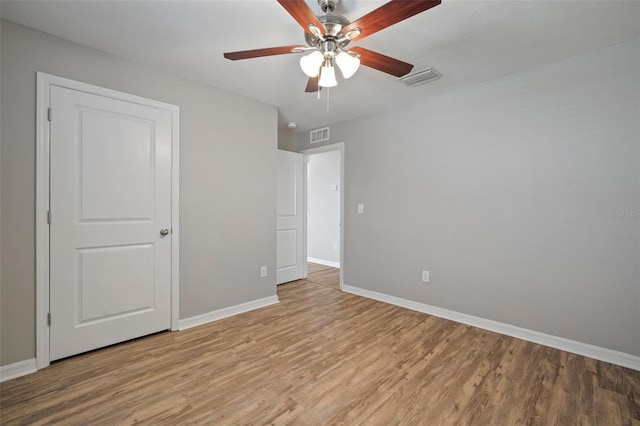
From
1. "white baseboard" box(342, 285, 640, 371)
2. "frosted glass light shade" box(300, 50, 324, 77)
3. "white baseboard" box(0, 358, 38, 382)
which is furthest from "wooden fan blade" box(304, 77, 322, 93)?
"white baseboard" box(0, 358, 38, 382)

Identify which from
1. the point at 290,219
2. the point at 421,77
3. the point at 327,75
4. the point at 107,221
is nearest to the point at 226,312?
the point at 107,221

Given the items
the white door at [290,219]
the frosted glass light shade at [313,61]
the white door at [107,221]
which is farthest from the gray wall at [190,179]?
the frosted glass light shade at [313,61]

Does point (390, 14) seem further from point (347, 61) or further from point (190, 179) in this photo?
point (190, 179)

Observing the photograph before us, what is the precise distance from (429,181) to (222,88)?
2.51 m

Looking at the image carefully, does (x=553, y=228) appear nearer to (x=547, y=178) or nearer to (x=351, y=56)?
(x=547, y=178)

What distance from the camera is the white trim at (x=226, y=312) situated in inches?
111

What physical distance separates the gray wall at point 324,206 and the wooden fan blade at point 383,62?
145 inches

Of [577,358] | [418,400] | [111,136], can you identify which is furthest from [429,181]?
[111,136]

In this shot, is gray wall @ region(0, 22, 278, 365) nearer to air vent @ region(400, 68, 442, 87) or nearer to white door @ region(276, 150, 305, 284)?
white door @ region(276, 150, 305, 284)

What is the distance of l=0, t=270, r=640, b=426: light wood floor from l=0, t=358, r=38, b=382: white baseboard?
8cm

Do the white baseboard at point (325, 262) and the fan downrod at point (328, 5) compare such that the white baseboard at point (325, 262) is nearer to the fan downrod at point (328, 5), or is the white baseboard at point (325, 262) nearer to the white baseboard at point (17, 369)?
the white baseboard at point (17, 369)

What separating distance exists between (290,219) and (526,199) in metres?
3.00

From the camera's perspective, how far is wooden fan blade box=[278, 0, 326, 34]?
129 centimetres

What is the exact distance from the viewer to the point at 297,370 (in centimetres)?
207
